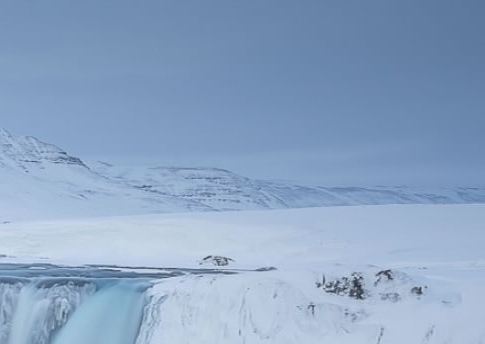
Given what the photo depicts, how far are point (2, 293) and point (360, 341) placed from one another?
7.05 m

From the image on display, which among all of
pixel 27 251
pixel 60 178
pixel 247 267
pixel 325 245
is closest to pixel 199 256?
pixel 325 245

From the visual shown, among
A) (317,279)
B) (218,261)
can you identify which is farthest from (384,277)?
(218,261)

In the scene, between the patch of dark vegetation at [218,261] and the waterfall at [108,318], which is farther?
the patch of dark vegetation at [218,261]

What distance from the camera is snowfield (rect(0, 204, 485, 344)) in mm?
9984

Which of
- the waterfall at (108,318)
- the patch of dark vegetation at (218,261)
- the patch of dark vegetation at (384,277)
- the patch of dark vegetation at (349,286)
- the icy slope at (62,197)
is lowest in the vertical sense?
the waterfall at (108,318)

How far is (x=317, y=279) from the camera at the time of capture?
1112cm

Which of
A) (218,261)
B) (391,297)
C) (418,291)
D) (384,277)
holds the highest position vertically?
(218,261)

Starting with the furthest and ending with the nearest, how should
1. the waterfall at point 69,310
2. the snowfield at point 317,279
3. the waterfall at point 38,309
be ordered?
the waterfall at point 38,309 < the waterfall at point 69,310 < the snowfield at point 317,279

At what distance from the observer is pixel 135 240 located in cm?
2673

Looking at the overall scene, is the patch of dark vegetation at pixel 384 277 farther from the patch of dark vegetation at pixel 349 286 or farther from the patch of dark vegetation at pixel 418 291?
the patch of dark vegetation at pixel 418 291

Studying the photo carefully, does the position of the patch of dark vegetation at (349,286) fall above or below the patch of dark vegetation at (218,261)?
below

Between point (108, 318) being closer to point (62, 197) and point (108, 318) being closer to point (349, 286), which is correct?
point (349, 286)

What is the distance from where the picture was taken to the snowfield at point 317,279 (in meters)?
9.98

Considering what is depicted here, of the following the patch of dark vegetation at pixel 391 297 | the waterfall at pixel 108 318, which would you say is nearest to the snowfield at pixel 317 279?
the patch of dark vegetation at pixel 391 297
